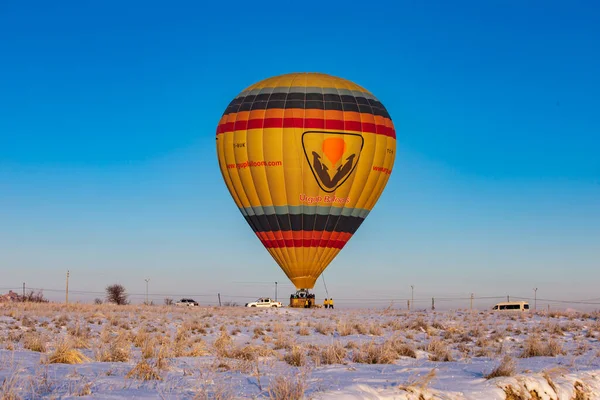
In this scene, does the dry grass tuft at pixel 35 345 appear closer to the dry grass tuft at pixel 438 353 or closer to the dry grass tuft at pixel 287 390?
the dry grass tuft at pixel 287 390

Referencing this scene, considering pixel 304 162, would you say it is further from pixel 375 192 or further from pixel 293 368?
pixel 293 368

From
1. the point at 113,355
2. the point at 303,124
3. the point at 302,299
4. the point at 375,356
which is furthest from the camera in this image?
the point at 302,299

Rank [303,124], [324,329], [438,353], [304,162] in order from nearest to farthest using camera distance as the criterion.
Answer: [438,353], [324,329], [304,162], [303,124]

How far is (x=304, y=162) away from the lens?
147ft

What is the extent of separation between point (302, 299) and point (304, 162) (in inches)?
394

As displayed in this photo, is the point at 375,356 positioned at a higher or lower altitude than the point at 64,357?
lower

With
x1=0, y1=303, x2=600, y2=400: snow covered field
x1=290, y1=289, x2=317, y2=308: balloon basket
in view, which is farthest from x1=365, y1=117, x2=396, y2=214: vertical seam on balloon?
x1=0, y1=303, x2=600, y2=400: snow covered field

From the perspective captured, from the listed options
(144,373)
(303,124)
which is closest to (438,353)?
(144,373)

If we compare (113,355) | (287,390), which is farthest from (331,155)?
(287,390)

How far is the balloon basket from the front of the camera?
1937 inches

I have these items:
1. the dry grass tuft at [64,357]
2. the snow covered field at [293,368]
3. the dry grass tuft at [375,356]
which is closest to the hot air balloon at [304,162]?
the snow covered field at [293,368]

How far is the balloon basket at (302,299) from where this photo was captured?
49.2 metres

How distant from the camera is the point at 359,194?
46.0 meters

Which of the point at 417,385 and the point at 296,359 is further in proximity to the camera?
the point at 296,359
